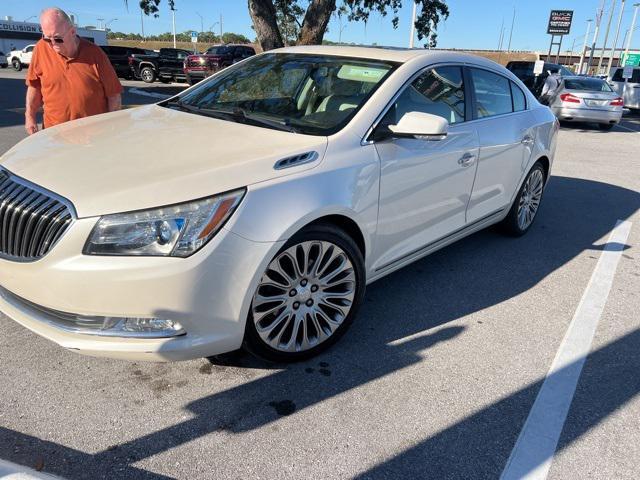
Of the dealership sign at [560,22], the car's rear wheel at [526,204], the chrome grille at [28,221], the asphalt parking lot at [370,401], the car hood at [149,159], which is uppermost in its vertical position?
the dealership sign at [560,22]

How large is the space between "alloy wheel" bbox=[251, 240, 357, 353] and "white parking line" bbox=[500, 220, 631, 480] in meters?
1.14

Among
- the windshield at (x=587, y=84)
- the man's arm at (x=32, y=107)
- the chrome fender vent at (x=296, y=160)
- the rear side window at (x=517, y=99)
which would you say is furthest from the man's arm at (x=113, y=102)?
the windshield at (x=587, y=84)

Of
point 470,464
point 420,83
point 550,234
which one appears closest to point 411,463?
point 470,464

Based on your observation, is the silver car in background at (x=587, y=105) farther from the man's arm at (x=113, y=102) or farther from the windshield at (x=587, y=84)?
the man's arm at (x=113, y=102)

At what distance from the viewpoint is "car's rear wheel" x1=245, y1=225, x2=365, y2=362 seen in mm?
2664

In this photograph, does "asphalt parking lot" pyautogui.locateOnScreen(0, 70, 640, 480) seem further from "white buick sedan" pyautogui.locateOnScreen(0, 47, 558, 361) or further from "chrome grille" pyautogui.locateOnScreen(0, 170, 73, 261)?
"chrome grille" pyautogui.locateOnScreen(0, 170, 73, 261)

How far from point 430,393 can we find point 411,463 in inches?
21.4

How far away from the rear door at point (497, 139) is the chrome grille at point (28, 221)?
9.52 feet

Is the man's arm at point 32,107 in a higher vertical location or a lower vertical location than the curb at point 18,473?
higher

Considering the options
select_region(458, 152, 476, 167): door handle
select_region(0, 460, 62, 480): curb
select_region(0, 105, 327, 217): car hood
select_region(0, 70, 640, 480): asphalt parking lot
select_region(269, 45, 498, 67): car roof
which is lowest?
select_region(0, 70, 640, 480): asphalt parking lot

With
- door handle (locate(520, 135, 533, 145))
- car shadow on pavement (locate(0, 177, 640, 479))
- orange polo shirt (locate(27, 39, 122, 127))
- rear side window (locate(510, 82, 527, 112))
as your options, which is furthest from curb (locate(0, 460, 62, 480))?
rear side window (locate(510, 82, 527, 112))

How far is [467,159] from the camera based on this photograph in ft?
12.4

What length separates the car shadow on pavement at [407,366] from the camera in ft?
7.41

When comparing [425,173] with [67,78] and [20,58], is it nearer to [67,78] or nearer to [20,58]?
[67,78]
